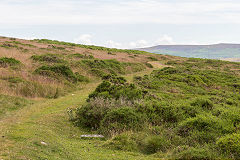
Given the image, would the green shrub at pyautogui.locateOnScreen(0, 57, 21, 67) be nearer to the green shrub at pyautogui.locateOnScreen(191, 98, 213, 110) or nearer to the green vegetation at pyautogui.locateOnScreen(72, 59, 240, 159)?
the green vegetation at pyautogui.locateOnScreen(72, 59, 240, 159)

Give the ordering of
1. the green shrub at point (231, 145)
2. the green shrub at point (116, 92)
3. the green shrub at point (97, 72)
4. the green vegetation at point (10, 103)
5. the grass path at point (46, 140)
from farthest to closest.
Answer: the green shrub at point (97, 72), the green shrub at point (116, 92), the green vegetation at point (10, 103), the green shrub at point (231, 145), the grass path at point (46, 140)

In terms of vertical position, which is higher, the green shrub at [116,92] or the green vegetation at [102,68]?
the green vegetation at [102,68]

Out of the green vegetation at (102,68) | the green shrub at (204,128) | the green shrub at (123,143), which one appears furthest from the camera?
the green vegetation at (102,68)

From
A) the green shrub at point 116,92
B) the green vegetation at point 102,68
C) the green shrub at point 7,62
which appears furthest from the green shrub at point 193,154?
the green vegetation at point 102,68

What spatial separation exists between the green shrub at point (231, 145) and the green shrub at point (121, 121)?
10.5 feet

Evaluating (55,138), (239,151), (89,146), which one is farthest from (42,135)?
(239,151)

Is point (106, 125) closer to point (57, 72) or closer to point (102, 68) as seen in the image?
point (57, 72)

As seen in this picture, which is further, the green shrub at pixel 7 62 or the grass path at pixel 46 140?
the green shrub at pixel 7 62

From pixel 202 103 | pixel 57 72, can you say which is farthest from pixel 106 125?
pixel 57 72

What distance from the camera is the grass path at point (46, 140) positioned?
6368 mm

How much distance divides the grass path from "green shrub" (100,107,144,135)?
101 cm

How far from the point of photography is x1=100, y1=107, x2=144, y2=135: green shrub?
31.8 ft

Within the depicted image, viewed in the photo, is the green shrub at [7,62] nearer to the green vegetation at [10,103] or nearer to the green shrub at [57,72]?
the green shrub at [57,72]

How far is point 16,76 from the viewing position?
16.8 meters
